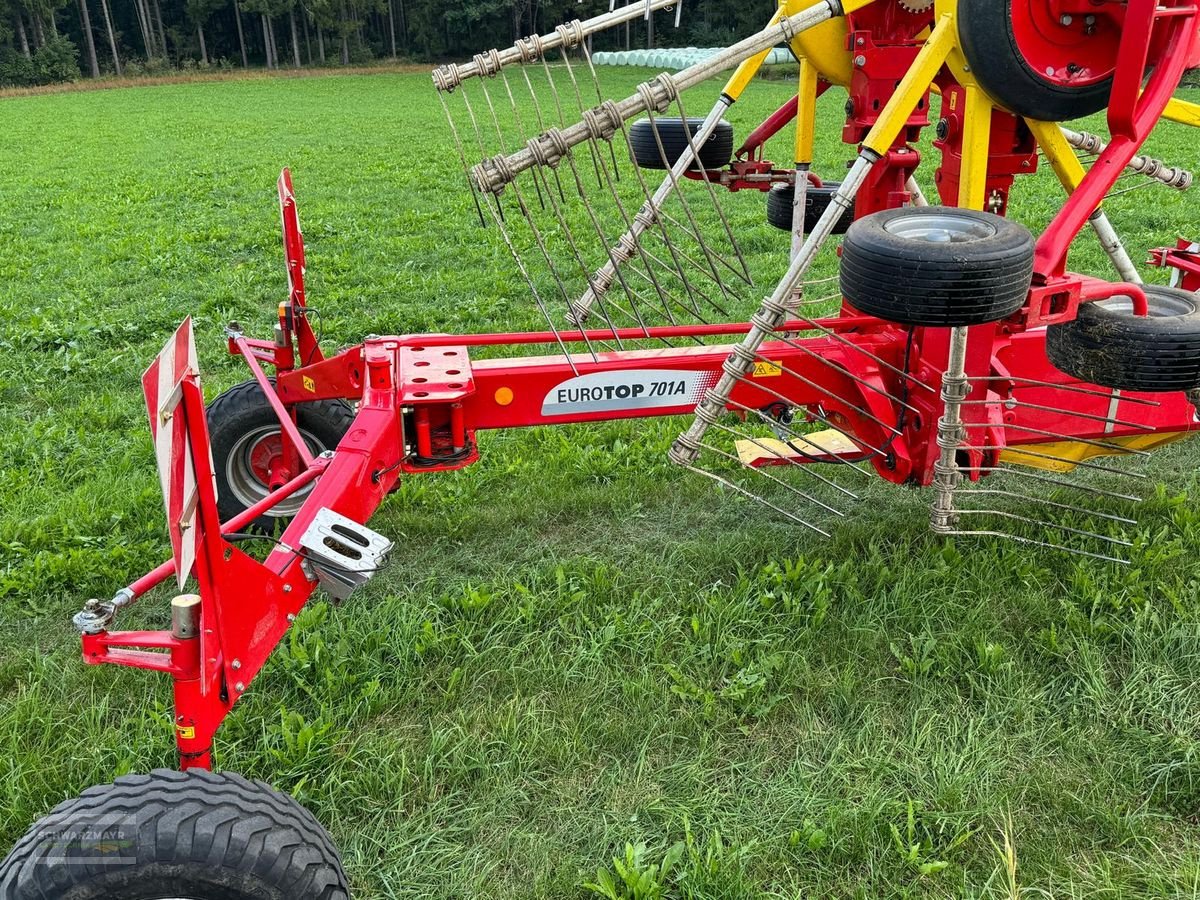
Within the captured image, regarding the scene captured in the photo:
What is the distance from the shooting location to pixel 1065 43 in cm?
345

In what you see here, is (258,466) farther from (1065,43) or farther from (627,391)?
(1065,43)

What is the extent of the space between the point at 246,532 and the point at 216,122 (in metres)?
24.1

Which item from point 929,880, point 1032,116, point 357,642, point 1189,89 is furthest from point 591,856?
point 1189,89

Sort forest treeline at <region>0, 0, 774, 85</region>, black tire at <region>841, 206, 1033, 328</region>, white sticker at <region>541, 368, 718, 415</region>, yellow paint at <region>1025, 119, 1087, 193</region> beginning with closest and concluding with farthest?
black tire at <region>841, 206, 1033, 328</region> → yellow paint at <region>1025, 119, 1087, 193</region> → white sticker at <region>541, 368, 718, 415</region> → forest treeline at <region>0, 0, 774, 85</region>

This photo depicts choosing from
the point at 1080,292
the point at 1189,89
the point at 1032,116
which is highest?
the point at 1032,116

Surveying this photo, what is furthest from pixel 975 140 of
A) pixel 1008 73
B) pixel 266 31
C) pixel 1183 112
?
pixel 266 31

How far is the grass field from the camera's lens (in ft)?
9.59

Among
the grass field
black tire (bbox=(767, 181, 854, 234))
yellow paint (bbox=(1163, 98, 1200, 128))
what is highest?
yellow paint (bbox=(1163, 98, 1200, 128))

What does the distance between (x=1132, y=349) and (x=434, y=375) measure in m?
2.39

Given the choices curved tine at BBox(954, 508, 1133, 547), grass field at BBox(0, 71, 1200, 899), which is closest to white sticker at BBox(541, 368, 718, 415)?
grass field at BBox(0, 71, 1200, 899)

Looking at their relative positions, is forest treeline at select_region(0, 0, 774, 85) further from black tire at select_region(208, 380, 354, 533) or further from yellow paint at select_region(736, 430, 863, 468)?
black tire at select_region(208, 380, 354, 533)

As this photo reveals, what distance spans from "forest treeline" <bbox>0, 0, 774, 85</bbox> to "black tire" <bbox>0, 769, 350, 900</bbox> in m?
49.7

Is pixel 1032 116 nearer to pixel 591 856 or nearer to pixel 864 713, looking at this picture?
pixel 864 713

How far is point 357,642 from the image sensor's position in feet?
12.4
